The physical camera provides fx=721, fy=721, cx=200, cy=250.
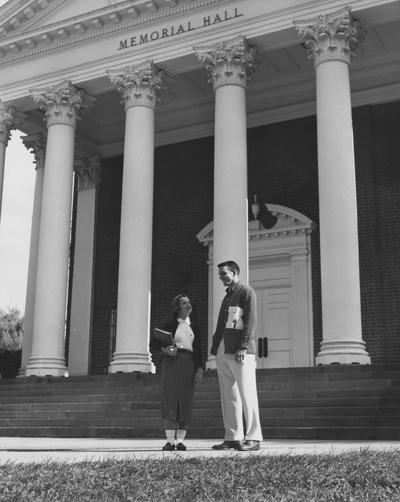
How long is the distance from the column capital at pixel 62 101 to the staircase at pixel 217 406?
8135mm

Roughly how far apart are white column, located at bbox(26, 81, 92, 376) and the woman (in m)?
10.9

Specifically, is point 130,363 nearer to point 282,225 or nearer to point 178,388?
point 282,225

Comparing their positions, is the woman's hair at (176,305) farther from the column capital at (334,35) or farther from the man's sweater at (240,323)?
the column capital at (334,35)

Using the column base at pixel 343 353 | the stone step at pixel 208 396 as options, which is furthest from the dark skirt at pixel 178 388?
the column base at pixel 343 353

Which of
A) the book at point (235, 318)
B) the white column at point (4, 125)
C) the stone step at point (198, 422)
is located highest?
the white column at point (4, 125)

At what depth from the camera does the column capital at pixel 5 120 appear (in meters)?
23.2

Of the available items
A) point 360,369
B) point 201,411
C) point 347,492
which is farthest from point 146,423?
point 347,492

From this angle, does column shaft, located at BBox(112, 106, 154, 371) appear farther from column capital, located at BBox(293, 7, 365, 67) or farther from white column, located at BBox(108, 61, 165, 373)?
column capital, located at BBox(293, 7, 365, 67)

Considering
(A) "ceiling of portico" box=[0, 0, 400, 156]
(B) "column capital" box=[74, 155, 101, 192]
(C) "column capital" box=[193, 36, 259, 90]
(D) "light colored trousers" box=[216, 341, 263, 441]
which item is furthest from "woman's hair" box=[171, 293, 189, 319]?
(B) "column capital" box=[74, 155, 101, 192]

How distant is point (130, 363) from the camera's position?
61.2 feet

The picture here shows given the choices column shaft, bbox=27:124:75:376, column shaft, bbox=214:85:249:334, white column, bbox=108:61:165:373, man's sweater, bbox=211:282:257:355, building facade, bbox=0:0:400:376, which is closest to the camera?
man's sweater, bbox=211:282:257:355

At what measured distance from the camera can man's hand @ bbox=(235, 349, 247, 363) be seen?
902 cm

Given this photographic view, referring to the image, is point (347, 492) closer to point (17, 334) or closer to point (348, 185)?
point (348, 185)

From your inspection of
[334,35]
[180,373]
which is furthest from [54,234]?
[180,373]
